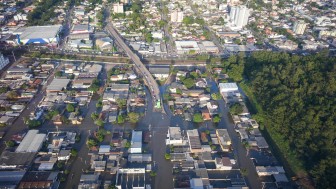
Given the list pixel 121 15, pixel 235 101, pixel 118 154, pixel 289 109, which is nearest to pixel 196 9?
pixel 121 15

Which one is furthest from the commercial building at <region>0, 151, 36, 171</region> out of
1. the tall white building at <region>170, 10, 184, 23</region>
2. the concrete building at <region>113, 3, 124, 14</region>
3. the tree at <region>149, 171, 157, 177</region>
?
the concrete building at <region>113, 3, 124, 14</region>

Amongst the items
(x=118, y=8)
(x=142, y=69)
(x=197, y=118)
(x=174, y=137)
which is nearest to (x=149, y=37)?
(x=142, y=69)

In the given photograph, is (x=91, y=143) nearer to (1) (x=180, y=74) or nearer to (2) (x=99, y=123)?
(2) (x=99, y=123)

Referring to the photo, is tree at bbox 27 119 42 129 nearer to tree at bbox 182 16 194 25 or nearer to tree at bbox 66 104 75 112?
tree at bbox 66 104 75 112

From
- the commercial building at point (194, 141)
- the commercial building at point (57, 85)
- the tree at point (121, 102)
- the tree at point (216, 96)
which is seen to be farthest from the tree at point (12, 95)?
the tree at point (216, 96)

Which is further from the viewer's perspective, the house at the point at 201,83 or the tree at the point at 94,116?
the house at the point at 201,83

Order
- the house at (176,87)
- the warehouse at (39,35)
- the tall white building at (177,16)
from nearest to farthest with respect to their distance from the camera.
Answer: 1. the house at (176,87)
2. the warehouse at (39,35)
3. the tall white building at (177,16)

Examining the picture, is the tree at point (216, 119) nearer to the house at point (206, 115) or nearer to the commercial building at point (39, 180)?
the house at point (206, 115)
